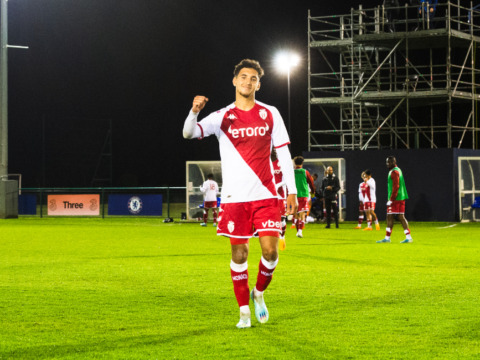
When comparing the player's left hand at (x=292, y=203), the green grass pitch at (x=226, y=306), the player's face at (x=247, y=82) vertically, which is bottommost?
the green grass pitch at (x=226, y=306)

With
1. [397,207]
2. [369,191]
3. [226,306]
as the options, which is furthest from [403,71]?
[226,306]

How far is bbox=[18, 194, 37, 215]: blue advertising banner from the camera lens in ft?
124

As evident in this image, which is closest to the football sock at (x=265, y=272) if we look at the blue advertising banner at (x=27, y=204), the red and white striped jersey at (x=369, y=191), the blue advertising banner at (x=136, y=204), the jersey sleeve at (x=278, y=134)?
the jersey sleeve at (x=278, y=134)

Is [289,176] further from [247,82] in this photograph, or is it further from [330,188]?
[330,188]

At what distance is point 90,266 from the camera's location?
12.8 m

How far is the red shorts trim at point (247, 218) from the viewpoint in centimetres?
680

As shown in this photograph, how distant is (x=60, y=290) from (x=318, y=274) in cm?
403

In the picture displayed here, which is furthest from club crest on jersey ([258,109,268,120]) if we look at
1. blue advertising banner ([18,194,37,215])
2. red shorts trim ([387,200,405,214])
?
blue advertising banner ([18,194,37,215])

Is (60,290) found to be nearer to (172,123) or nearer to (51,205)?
(51,205)

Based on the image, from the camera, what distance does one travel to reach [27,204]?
3794cm

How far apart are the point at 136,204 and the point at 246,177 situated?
2963 cm

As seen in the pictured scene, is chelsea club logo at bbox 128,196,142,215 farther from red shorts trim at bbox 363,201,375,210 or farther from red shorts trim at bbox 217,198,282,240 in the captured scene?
red shorts trim at bbox 217,198,282,240

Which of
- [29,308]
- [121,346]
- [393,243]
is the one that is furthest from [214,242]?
[121,346]

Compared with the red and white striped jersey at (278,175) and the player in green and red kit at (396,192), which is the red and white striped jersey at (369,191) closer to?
the player in green and red kit at (396,192)
